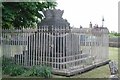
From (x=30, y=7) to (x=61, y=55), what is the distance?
3.91 meters

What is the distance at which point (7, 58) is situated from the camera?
12328 mm

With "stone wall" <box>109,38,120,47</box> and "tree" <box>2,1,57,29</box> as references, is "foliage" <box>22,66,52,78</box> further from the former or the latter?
"stone wall" <box>109,38,120,47</box>

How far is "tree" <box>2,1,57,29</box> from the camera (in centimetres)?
1289

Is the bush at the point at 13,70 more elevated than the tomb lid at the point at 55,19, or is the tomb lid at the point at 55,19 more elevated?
the tomb lid at the point at 55,19

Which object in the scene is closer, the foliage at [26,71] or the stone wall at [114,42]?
the foliage at [26,71]

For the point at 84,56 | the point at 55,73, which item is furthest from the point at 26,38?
the point at 84,56

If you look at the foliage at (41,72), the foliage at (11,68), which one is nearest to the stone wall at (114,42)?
the foliage at (11,68)

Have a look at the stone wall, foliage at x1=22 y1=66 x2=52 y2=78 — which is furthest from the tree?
the stone wall

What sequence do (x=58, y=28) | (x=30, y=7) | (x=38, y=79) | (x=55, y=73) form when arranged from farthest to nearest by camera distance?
(x=30, y=7), (x=58, y=28), (x=55, y=73), (x=38, y=79)

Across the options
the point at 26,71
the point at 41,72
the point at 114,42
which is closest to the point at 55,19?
the point at 26,71

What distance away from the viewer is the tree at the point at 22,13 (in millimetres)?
12890

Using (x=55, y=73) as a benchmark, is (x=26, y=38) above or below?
above

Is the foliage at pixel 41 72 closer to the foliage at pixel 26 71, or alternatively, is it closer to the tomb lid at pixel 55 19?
the foliage at pixel 26 71

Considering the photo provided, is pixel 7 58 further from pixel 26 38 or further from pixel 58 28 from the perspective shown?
pixel 58 28
